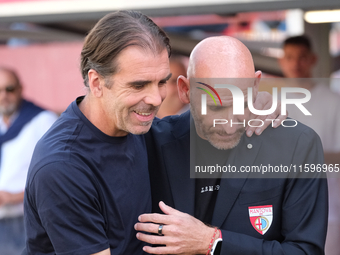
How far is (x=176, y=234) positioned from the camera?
4.98 feet

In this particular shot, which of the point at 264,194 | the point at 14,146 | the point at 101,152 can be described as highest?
the point at 101,152

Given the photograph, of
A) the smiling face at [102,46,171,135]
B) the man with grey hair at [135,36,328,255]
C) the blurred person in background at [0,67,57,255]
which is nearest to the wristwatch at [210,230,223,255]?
the man with grey hair at [135,36,328,255]

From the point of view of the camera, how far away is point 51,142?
1.47 m

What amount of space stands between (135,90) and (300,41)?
220 centimetres

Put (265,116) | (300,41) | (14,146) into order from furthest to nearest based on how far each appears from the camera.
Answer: (14,146)
(300,41)
(265,116)

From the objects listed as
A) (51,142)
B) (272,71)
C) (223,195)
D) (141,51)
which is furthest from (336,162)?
(51,142)

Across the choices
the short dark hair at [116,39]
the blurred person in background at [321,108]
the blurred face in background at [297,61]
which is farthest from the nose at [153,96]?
the blurred face in background at [297,61]

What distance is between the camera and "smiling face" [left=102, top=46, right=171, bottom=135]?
1.48 metres

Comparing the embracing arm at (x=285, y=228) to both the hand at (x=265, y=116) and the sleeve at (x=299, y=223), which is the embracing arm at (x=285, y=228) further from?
the hand at (x=265, y=116)

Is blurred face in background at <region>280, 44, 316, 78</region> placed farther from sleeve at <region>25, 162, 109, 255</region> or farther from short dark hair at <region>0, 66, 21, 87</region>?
short dark hair at <region>0, 66, 21, 87</region>

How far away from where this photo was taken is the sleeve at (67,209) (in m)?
1.37

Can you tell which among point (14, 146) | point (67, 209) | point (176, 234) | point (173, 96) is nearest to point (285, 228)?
point (176, 234)

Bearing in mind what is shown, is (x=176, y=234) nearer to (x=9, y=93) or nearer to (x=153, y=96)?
(x=153, y=96)

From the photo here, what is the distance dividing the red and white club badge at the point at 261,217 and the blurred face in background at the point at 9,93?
2.83 meters
